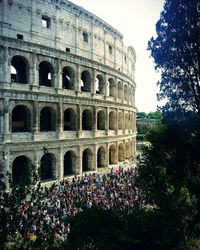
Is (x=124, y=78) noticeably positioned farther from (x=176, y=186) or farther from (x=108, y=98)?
(x=176, y=186)

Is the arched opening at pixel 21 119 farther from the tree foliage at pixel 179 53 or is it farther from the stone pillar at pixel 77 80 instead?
the tree foliage at pixel 179 53

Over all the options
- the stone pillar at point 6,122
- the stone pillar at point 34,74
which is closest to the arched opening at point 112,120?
the stone pillar at point 34,74

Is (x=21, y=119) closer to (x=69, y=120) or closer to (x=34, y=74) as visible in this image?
(x=34, y=74)

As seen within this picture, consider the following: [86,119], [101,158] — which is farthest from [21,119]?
[101,158]

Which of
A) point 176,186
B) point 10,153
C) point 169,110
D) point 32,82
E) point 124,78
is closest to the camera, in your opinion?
point 176,186

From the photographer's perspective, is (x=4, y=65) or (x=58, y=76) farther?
(x=58, y=76)

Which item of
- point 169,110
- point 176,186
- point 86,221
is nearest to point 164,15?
point 169,110

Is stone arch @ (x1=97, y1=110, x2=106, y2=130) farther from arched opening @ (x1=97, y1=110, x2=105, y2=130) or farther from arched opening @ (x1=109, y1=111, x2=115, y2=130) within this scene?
arched opening @ (x1=109, y1=111, x2=115, y2=130)
